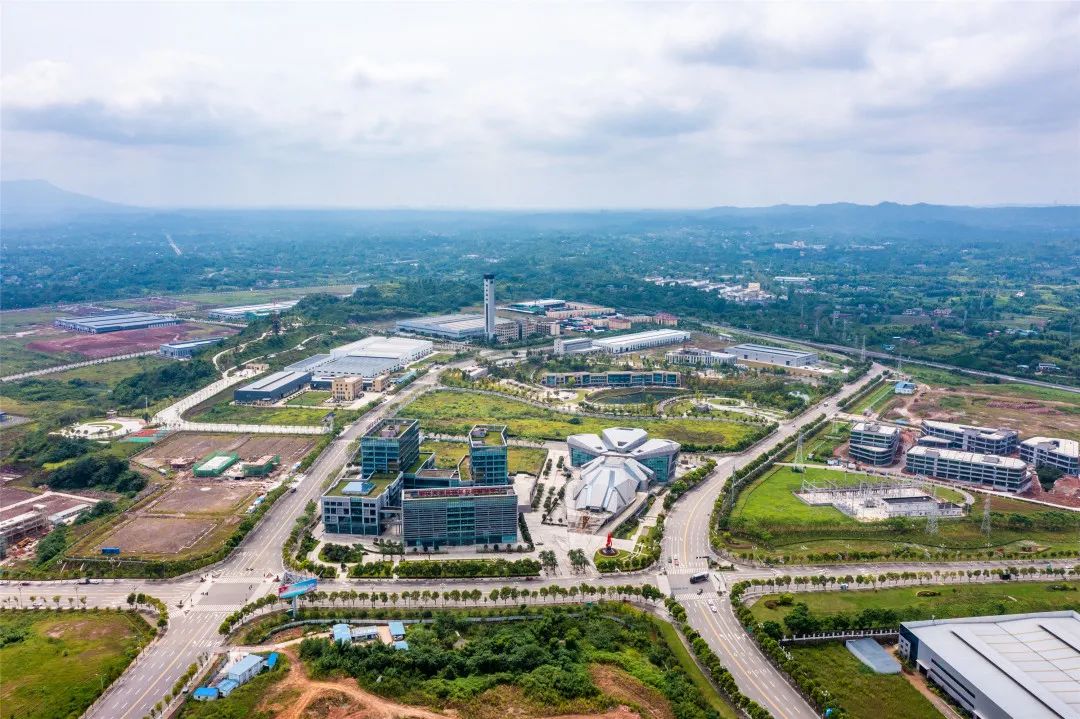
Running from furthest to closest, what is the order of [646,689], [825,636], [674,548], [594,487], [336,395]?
[336,395], [594,487], [674,548], [825,636], [646,689]

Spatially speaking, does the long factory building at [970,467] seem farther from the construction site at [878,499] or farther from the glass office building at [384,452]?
the glass office building at [384,452]

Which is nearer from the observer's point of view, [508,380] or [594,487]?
[594,487]

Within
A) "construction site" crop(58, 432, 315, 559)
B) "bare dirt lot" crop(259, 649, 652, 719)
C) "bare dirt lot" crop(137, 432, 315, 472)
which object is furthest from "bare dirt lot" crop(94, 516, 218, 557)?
"bare dirt lot" crop(259, 649, 652, 719)

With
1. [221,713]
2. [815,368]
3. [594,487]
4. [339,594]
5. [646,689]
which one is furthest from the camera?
[815,368]

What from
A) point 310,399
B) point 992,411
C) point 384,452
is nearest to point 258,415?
point 310,399

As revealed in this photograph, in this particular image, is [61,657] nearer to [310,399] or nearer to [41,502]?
[41,502]

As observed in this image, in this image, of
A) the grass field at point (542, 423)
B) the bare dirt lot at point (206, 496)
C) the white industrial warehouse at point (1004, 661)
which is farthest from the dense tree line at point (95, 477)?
the white industrial warehouse at point (1004, 661)

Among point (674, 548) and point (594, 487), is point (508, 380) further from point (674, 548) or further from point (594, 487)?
point (674, 548)

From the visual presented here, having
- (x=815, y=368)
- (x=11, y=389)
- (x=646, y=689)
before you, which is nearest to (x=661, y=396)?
(x=815, y=368)
